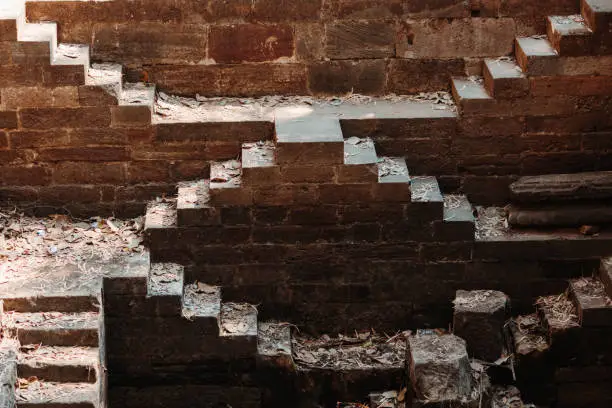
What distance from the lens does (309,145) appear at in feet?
26.6

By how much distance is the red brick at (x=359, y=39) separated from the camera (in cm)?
873

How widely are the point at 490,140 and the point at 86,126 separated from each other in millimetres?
3350

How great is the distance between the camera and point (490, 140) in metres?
8.79

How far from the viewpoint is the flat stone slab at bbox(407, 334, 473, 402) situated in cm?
762

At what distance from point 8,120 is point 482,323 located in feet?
13.6

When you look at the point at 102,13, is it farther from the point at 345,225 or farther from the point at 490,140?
the point at 490,140

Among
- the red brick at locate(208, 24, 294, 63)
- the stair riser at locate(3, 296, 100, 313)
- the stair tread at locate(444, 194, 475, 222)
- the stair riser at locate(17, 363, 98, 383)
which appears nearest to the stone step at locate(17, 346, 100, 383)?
the stair riser at locate(17, 363, 98, 383)

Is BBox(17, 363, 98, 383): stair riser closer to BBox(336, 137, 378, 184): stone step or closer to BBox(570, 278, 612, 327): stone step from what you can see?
BBox(336, 137, 378, 184): stone step

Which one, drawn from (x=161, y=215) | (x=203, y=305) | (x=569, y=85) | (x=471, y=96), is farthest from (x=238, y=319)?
(x=569, y=85)

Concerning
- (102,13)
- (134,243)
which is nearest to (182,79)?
(102,13)

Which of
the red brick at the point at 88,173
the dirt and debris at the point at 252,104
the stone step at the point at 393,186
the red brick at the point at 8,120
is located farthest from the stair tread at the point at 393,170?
the red brick at the point at 8,120

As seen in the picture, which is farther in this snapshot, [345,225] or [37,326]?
[345,225]

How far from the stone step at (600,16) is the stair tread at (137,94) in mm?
3632

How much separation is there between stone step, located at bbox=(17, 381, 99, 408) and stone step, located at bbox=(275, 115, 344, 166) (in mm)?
2283
